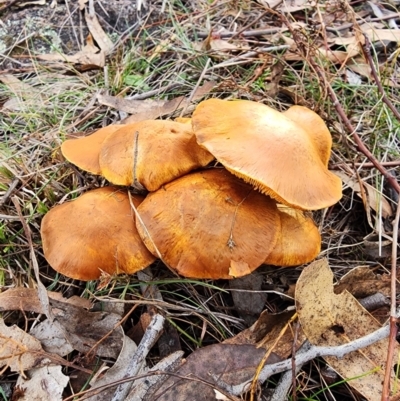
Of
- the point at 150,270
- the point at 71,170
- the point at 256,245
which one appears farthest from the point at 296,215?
the point at 71,170

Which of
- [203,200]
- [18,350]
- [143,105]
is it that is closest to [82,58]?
[143,105]

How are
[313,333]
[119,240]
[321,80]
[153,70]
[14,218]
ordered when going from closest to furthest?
1. [313,333]
2. [119,240]
3. [14,218]
4. [321,80]
5. [153,70]

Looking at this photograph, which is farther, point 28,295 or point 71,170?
point 71,170

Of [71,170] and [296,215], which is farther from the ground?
[71,170]

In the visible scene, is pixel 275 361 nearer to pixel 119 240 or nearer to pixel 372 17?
pixel 119 240

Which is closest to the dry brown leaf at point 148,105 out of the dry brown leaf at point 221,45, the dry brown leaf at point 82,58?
the dry brown leaf at point 221,45

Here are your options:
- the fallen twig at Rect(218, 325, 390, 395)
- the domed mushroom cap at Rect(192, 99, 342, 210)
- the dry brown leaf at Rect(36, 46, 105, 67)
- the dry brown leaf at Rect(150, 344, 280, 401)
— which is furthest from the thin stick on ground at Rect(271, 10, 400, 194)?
the dry brown leaf at Rect(36, 46, 105, 67)

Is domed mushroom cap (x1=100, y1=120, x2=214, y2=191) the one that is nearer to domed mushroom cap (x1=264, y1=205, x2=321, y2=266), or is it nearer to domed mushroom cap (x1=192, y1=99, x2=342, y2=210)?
domed mushroom cap (x1=192, y1=99, x2=342, y2=210)
